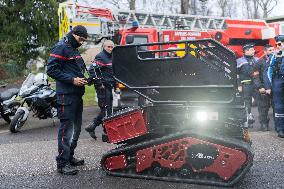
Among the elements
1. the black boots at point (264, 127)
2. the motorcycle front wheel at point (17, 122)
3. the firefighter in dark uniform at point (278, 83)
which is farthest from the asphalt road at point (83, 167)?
the motorcycle front wheel at point (17, 122)

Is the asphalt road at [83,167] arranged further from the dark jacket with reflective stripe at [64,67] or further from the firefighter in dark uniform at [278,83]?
the dark jacket with reflective stripe at [64,67]

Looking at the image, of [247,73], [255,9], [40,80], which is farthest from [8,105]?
[255,9]

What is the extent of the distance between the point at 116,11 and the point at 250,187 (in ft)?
30.9

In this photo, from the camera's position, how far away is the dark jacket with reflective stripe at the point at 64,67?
5086 millimetres

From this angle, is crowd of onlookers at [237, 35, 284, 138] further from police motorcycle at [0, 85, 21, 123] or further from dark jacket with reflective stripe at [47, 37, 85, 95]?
police motorcycle at [0, 85, 21, 123]

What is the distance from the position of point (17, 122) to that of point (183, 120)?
198 inches

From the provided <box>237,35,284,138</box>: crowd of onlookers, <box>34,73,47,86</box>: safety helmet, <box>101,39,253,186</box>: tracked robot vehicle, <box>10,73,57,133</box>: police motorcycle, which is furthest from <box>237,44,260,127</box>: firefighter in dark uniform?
<box>34,73,47,86</box>: safety helmet

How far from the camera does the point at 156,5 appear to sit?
33812 mm

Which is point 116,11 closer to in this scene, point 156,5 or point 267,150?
point 267,150

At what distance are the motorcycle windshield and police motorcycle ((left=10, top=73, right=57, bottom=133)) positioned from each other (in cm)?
446

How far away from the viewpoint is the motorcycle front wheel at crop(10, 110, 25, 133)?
8.61 meters

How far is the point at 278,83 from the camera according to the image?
23.5ft

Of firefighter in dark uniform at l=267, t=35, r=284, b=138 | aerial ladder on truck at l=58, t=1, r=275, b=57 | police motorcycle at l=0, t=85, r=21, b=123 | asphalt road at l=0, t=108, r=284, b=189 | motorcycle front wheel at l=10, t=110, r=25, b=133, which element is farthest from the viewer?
aerial ladder on truck at l=58, t=1, r=275, b=57

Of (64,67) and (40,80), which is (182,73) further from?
(40,80)
